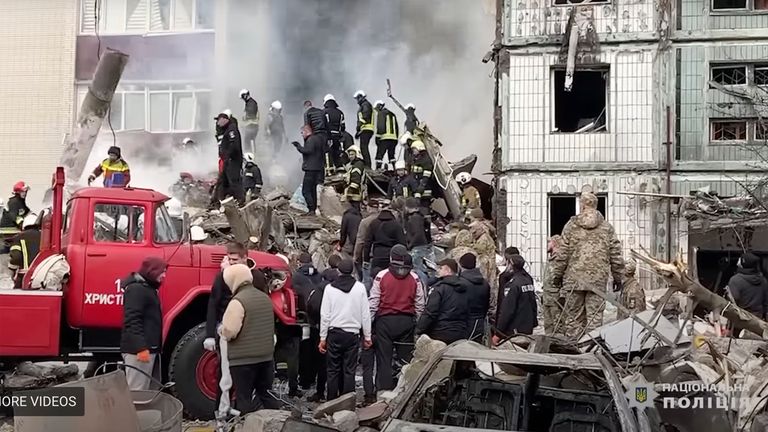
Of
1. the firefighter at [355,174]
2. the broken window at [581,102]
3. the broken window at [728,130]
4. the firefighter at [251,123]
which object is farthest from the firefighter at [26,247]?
the broken window at [728,130]

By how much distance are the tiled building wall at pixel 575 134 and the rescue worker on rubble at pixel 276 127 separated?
25.3 ft

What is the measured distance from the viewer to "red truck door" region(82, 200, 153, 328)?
8.31 meters

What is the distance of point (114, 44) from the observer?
2395 cm

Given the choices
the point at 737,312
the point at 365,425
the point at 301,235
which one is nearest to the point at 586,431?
the point at 365,425

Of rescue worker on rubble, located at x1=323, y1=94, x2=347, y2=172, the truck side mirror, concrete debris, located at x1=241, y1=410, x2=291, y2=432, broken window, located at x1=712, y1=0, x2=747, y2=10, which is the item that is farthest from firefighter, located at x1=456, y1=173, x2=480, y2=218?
concrete debris, located at x1=241, y1=410, x2=291, y2=432

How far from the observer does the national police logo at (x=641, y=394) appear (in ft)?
20.3

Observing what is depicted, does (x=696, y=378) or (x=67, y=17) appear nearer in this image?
(x=696, y=378)

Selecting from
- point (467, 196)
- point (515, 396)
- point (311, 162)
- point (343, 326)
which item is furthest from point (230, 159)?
point (515, 396)

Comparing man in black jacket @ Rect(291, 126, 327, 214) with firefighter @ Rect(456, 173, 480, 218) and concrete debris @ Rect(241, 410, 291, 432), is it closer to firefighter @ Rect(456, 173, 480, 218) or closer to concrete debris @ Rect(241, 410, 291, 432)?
firefighter @ Rect(456, 173, 480, 218)

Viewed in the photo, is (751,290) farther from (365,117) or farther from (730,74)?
(365,117)

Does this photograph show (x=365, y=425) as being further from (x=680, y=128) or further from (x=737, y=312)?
(x=680, y=128)

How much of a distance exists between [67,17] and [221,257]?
17585 mm

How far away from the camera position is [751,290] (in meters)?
9.60

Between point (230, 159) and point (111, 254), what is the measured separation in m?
8.07
